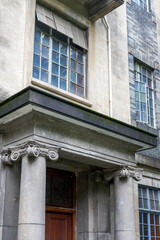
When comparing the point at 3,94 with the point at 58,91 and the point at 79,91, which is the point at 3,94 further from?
the point at 79,91

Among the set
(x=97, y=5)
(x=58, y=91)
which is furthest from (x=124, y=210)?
(x=97, y=5)

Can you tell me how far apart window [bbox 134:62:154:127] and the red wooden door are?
4.28 meters

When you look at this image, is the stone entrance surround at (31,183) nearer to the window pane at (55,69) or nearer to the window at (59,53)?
the window at (59,53)

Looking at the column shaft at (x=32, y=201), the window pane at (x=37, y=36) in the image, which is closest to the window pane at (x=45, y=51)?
the window pane at (x=37, y=36)

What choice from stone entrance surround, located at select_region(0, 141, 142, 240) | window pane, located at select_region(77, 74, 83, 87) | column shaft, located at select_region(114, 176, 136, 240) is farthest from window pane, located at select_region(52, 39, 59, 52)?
column shaft, located at select_region(114, 176, 136, 240)

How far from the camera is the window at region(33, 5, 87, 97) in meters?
9.23

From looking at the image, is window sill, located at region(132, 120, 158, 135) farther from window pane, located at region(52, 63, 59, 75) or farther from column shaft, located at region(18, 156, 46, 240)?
column shaft, located at region(18, 156, 46, 240)

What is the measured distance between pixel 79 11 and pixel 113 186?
5177 mm

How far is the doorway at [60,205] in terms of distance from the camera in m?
9.23

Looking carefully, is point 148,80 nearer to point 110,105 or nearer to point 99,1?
point 110,105

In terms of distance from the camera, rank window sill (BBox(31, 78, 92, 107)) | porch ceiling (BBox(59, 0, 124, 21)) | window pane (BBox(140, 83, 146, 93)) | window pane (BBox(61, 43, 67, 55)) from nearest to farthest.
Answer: window sill (BBox(31, 78, 92, 107)) < window pane (BBox(61, 43, 67, 55)) < porch ceiling (BBox(59, 0, 124, 21)) < window pane (BBox(140, 83, 146, 93))

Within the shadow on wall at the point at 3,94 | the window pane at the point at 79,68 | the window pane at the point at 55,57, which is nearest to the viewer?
the shadow on wall at the point at 3,94

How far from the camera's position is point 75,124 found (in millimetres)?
7879

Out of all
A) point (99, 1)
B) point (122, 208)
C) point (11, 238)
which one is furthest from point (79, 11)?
point (11, 238)
